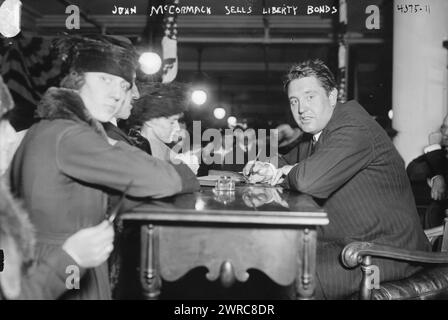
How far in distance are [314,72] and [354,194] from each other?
75cm

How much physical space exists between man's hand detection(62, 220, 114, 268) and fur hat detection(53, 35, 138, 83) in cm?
76

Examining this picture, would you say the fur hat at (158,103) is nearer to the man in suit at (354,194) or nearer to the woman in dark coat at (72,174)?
the man in suit at (354,194)

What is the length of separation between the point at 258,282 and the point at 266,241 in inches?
52.9

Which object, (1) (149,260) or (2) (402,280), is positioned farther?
(2) (402,280)

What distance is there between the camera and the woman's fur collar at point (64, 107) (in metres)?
1.63

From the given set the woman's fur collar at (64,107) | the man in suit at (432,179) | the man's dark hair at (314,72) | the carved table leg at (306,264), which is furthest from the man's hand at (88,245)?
the man in suit at (432,179)

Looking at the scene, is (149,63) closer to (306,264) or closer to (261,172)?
(261,172)

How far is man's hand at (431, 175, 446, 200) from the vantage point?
316cm

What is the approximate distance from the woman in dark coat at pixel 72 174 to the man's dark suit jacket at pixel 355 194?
0.75 m

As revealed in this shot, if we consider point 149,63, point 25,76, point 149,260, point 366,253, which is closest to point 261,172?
point 366,253

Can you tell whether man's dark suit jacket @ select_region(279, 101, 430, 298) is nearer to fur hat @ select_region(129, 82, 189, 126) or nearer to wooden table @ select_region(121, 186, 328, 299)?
wooden table @ select_region(121, 186, 328, 299)

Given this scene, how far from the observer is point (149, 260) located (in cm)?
150

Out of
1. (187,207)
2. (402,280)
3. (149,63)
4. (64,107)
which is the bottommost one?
(402,280)
